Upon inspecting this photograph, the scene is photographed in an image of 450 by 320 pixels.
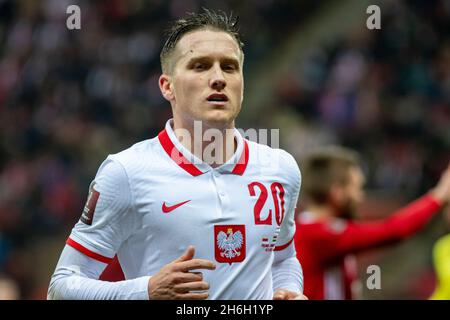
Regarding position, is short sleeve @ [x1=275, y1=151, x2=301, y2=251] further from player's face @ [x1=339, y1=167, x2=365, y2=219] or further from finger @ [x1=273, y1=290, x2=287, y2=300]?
player's face @ [x1=339, y1=167, x2=365, y2=219]

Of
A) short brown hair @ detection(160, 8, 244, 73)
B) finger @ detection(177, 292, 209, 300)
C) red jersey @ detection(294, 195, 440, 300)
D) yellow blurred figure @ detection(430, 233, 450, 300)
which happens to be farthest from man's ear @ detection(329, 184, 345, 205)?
finger @ detection(177, 292, 209, 300)

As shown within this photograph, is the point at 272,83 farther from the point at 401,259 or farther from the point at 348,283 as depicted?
Result: the point at 348,283

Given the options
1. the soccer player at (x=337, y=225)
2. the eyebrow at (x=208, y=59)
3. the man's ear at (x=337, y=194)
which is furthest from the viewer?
the man's ear at (x=337, y=194)

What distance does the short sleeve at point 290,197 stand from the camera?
391 cm

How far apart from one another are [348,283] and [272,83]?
761cm

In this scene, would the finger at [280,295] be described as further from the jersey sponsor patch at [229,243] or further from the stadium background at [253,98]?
the stadium background at [253,98]

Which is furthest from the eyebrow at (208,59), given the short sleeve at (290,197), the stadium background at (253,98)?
the stadium background at (253,98)

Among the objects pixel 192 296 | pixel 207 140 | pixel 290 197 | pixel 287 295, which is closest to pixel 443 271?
pixel 290 197

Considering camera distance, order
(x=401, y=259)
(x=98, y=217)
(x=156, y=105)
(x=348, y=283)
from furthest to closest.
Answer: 1. (x=156, y=105)
2. (x=401, y=259)
3. (x=348, y=283)
4. (x=98, y=217)

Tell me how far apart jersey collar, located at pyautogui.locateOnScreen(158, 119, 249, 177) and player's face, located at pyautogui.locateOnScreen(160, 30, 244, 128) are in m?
0.09

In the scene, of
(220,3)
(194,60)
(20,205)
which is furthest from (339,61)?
(194,60)

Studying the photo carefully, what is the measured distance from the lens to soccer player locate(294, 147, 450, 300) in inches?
214

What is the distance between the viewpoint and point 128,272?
12.4 feet

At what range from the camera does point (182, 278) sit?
3.32 metres
